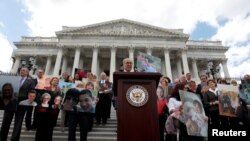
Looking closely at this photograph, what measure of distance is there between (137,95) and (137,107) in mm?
219

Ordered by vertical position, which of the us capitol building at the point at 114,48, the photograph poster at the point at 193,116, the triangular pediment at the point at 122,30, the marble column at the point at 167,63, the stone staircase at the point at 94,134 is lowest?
the stone staircase at the point at 94,134

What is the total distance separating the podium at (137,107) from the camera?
4254 mm

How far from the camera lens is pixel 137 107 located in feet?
14.5

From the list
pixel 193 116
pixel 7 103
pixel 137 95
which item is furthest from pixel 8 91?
pixel 193 116

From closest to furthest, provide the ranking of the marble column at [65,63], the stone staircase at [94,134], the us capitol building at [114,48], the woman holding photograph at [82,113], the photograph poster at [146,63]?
1. the woman holding photograph at [82,113]
2. the photograph poster at [146,63]
3. the stone staircase at [94,134]
4. the us capitol building at [114,48]
5. the marble column at [65,63]

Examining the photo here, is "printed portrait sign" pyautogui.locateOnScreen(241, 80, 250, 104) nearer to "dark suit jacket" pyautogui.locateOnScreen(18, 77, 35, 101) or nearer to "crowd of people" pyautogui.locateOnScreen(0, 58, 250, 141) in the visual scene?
"crowd of people" pyautogui.locateOnScreen(0, 58, 250, 141)

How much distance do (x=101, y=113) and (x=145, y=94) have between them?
5.72 m

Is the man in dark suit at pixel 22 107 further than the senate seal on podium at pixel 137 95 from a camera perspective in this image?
Yes

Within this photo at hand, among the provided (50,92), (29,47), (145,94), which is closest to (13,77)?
(50,92)

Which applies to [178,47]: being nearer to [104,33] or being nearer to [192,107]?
[104,33]

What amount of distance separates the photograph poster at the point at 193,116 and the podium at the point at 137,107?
1.56 metres

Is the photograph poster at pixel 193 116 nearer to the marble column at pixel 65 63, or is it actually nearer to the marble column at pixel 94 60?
the marble column at pixel 94 60

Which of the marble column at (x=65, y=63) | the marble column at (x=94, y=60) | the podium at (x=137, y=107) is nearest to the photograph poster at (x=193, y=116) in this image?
the podium at (x=137, y=107)

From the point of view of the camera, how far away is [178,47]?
42031 mm
